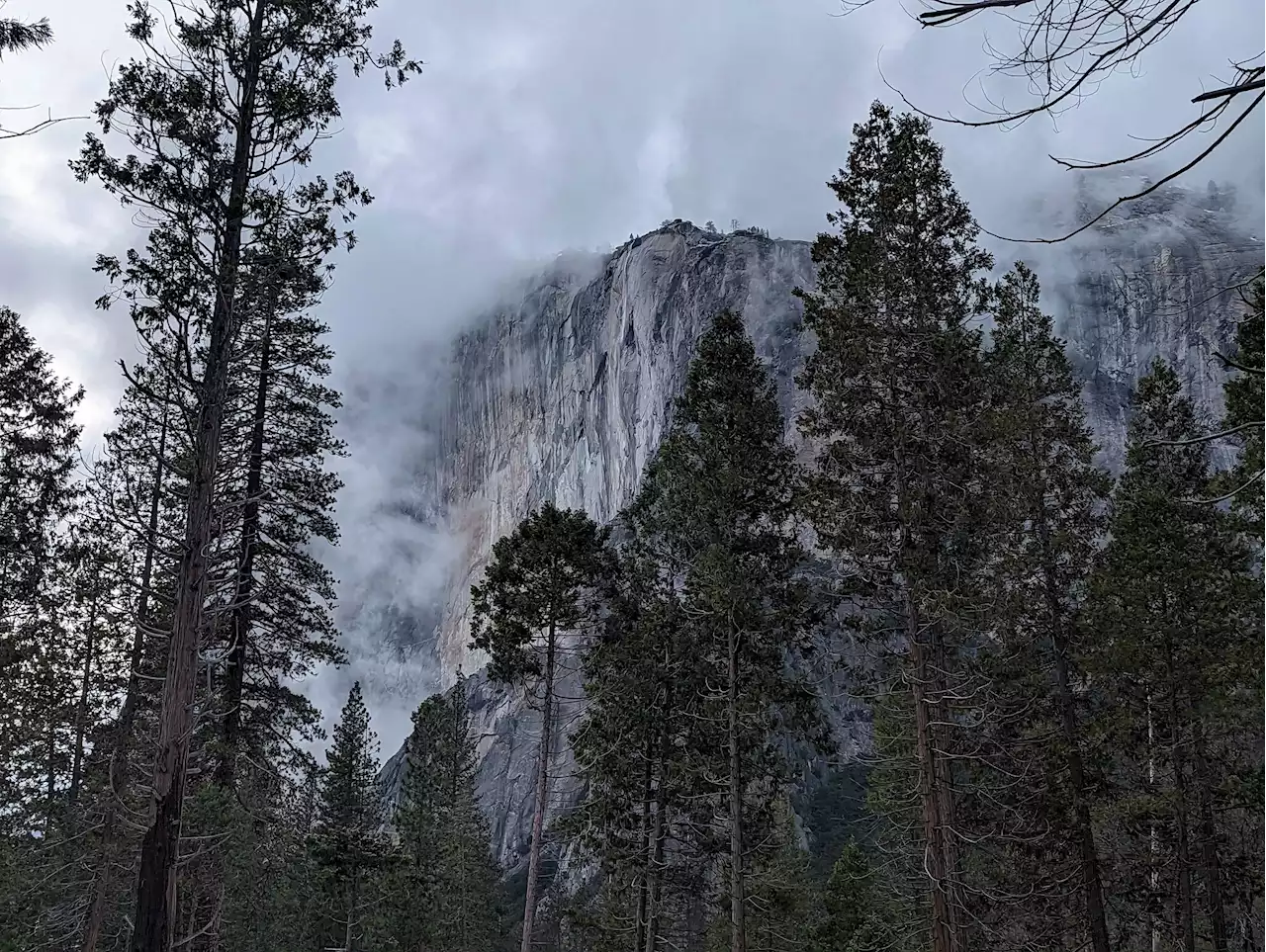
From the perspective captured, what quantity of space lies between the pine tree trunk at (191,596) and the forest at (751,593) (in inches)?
1.6

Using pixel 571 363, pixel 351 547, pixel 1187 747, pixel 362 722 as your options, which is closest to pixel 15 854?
pixel 362 722

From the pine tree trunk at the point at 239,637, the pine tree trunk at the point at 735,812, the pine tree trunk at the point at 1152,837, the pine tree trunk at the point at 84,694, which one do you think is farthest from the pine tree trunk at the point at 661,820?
the pine tree trunk at the point at 84,694

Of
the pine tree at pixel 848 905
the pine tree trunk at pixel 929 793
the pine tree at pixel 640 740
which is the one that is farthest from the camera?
the pine tree at pixel 848 905

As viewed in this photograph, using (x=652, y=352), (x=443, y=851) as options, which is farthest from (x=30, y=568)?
(x=652, y=352)

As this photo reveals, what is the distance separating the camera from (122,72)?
23.5ft

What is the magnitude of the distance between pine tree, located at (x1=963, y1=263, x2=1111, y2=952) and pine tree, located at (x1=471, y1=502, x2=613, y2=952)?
8.05m

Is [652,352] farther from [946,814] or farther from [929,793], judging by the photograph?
[929,793]

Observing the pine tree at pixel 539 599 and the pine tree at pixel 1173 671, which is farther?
the pine tree at pixel 539 599

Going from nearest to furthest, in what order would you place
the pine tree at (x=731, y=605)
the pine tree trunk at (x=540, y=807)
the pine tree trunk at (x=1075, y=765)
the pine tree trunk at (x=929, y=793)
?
the pine tree trunk at (x=929, y=793)
the pine tree trunk at (x=1075, y=765)
the pine tree at (x=731, y=605)
the pine tree trunk at (x=540, y=807)

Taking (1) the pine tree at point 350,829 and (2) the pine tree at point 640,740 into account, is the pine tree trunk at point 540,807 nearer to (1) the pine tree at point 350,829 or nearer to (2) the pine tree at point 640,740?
(2) the pine tree at point 640,740

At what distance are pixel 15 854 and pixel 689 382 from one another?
16466mm

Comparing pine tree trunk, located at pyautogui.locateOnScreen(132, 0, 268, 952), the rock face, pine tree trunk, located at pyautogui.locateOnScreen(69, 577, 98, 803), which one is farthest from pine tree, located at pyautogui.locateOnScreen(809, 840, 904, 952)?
the rock face

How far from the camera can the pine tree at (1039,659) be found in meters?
13.3

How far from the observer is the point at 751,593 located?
Result: 1546 cm
